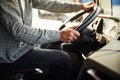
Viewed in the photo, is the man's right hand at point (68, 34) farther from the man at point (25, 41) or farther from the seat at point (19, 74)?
the seat at point (19, 74)

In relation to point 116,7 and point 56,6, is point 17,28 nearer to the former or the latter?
point 56,6

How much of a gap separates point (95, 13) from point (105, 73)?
0.46 metres

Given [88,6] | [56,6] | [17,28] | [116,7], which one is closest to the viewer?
[17,28]

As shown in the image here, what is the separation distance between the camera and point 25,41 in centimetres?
131

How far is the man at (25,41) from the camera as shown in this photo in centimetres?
128

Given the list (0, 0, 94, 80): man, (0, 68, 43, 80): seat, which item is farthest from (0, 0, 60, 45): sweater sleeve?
(0, 68, 43, 80): seat

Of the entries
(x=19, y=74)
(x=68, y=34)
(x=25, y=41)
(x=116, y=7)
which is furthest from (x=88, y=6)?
(x=116, y=7)

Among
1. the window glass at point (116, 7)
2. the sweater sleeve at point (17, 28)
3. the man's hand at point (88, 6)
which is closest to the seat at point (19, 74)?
the sweater sleeve at point (17, 28)

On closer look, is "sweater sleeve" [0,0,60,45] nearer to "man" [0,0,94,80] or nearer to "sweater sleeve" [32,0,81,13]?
"man" [0,0,94,80]

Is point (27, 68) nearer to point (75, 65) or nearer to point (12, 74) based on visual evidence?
point (12, 74)

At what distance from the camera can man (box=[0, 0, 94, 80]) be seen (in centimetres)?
128

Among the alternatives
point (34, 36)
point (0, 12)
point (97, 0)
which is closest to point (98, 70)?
point (34, 36)

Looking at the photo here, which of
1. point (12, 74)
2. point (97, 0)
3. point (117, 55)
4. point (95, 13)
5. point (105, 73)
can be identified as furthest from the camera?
point (97, 0)

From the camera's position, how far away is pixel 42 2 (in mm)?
1795
